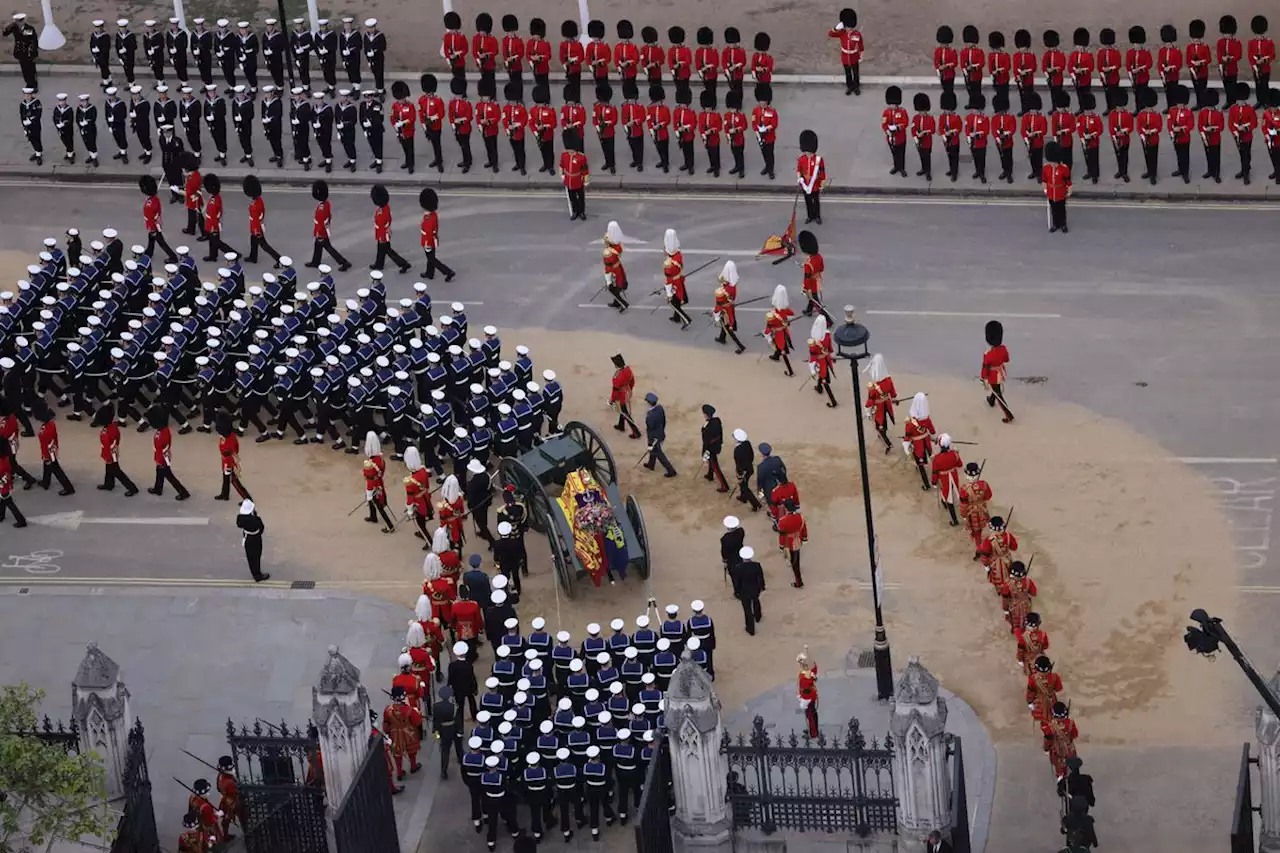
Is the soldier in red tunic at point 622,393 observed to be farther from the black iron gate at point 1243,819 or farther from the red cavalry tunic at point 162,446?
the black iron gate at point 1243,819

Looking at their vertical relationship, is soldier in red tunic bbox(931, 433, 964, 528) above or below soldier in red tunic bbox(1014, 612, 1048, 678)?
above

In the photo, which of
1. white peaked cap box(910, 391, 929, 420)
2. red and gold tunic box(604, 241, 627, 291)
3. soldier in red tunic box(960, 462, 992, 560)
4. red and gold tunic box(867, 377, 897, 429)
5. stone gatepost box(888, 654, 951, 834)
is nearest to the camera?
stone gatepost box(888, 654, 951, 834)

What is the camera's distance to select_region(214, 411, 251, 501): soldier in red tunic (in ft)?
147

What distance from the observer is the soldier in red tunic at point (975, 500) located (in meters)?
42.6

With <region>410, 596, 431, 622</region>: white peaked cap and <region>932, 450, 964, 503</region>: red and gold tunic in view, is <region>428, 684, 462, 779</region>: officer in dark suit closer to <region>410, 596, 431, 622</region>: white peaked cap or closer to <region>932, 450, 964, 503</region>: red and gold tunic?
<region>410, 596, 431, 622</region>: white peaked cap

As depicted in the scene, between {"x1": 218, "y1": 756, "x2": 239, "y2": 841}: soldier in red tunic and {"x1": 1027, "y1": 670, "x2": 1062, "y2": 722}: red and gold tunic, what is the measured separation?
992 cm

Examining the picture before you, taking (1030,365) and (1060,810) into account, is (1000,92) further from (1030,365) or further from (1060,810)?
(1060,810)

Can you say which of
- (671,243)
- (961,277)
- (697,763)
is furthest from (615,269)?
(697,763)

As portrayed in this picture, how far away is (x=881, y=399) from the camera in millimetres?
45062

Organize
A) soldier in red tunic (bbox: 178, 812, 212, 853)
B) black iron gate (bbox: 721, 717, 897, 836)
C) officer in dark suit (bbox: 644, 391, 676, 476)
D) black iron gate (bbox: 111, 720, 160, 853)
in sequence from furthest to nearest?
1. officer in dark suit (bbox: 644, 391, 676, 476)
2. soldier in red tunic (bbox: 178, 812, 212, 853)
3. black iron gate (bbox: 111, 720, 160, 853)
4. black iron gate (bbox: 721, 717, 897, 836)

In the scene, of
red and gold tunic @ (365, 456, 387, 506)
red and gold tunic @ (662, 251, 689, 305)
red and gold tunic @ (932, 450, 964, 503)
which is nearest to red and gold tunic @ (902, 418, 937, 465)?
red and gold tunic @ (932, 450, 964, 503)

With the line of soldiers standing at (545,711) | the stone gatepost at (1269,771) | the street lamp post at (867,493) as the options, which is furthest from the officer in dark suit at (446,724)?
the stone gatepost at (1269,771)

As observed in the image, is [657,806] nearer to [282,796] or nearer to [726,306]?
[282,796]

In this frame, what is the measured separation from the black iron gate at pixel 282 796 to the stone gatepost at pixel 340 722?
55 centimetres
